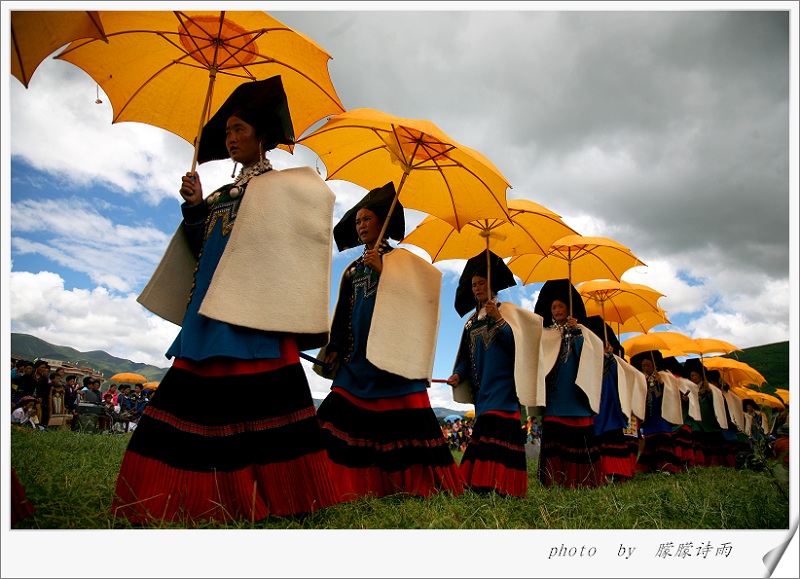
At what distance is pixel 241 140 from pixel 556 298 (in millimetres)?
4625

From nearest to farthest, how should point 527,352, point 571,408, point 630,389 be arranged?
1. point 527,352
2. point 571,408
3. point 630,389

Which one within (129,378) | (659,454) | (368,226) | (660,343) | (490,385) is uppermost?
(368,226)

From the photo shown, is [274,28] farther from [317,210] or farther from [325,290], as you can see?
[325,290]

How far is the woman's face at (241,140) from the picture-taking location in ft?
12.1

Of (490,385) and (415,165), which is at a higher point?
(415,165)

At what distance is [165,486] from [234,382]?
2.00 feet

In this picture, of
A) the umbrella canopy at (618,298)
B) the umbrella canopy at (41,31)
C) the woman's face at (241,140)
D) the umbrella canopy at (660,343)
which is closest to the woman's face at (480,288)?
the woman's face at (241,140)

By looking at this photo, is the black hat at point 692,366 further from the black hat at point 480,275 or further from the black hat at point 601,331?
the black hat at point 480,275

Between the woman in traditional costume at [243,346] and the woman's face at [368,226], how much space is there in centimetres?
128

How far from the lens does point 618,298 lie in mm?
9516

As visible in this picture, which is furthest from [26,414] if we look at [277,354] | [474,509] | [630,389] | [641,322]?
[641,322]

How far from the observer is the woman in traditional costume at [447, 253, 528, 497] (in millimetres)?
5461

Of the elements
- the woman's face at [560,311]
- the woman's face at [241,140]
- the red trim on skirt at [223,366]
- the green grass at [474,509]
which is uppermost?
the woman's face at [241,140]

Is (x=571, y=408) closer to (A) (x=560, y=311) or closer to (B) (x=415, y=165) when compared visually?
(A) (x=560, y=311)
